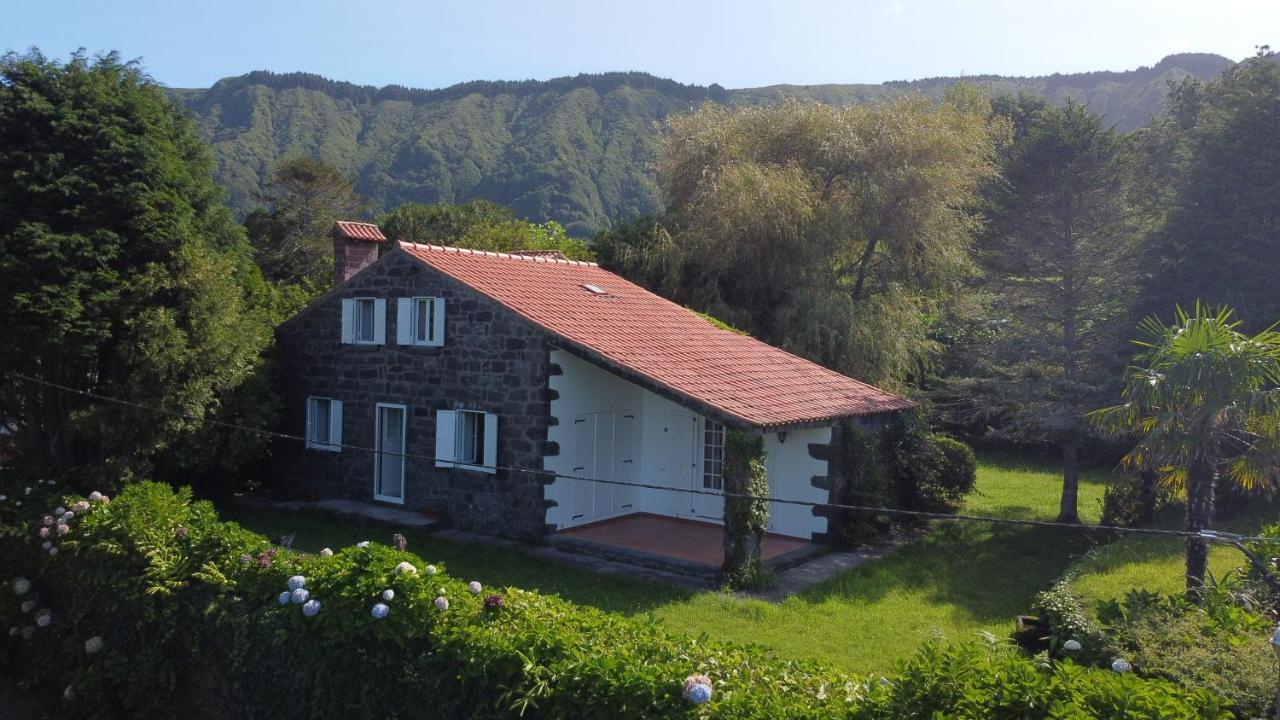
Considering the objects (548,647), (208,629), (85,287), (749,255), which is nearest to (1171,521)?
(749,255)

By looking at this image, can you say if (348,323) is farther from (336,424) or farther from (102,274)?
(102,274)

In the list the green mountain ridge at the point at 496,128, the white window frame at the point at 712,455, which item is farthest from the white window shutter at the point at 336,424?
the green mountain ridge at the point at 496,128

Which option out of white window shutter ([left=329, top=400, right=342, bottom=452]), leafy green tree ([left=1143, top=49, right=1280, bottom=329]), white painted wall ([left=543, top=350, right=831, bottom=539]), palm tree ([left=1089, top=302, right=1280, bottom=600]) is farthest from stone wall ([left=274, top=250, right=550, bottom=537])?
leafy green tree ([left=1143, top=49, right=1280, bottom=329])

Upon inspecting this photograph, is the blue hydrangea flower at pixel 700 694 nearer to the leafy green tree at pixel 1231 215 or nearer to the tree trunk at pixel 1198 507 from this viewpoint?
the tree trunk at pixel 1198 507

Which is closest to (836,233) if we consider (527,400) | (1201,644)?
(527,400)

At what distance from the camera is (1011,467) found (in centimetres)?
2441

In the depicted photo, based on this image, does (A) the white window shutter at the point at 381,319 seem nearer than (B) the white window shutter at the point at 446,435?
No

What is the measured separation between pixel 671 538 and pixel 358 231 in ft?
28.8

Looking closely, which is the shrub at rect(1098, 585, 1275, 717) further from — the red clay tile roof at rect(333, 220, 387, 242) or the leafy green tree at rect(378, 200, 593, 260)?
the leafy green tree at rect(378, 200, 593, 260)

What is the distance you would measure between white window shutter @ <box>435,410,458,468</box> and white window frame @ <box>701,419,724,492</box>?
13.4 feet

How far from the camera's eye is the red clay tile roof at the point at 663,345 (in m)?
13.4

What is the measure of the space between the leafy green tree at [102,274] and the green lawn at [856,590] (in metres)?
2.78

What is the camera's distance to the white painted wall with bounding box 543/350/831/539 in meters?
14.5

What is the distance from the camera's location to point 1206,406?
10.0 meters
